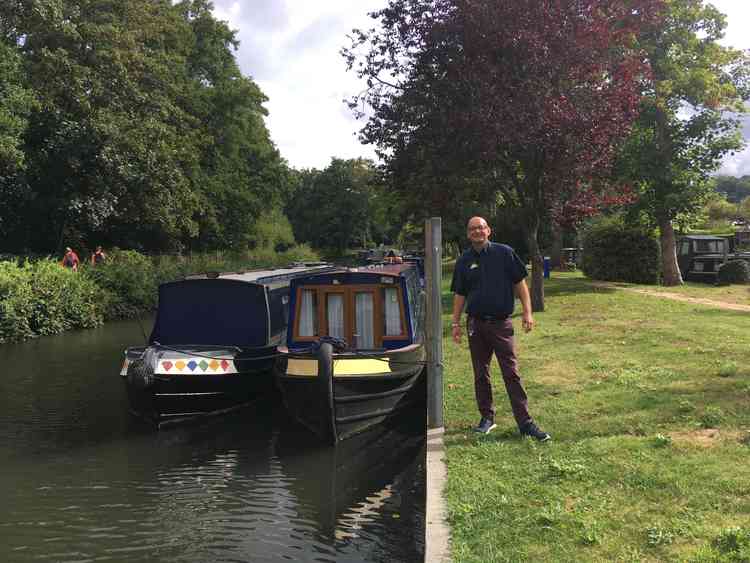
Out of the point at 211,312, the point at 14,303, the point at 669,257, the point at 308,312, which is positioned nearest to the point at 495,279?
the point at 308,312

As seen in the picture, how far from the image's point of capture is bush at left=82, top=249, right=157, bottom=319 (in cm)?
2320

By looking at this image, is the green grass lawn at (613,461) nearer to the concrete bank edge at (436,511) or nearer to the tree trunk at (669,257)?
the concrete bank edge at (436,511)

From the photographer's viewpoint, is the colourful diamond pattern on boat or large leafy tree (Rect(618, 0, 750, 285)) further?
large leafy tree (Rect(618, 0, 750, 285))

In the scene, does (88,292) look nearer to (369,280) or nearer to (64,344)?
(64,344)

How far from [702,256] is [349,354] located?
22.2 m

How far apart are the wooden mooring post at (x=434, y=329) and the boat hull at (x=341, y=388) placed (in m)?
1.44

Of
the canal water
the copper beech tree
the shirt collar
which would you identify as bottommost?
the canal water

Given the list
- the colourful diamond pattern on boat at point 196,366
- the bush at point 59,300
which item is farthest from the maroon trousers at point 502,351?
the bush at point 59,300

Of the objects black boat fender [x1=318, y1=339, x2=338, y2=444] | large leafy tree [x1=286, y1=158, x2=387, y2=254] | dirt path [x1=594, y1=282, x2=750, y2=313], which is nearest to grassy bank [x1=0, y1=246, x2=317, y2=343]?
black boat fender [x1=318, y1=339, x2=338, y2=444]

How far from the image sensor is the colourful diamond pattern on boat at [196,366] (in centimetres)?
966

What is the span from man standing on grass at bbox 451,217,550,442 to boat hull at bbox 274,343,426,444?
8.35 ft

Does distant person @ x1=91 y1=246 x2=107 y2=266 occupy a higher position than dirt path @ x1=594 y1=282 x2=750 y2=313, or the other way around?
distant person @ x1=91 y1=246 x2=107 y2=266

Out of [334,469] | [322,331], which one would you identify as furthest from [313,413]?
[322,331]

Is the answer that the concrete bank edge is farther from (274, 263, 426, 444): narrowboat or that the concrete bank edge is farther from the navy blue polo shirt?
(274, 263, 426, 444): narrowboat
